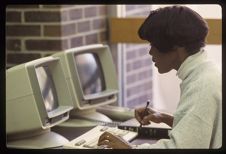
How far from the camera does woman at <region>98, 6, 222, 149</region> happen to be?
142 cm

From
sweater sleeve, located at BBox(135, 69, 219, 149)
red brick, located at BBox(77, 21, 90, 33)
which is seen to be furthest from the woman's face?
red brick, located at BBox(77, 21, 90, 33)

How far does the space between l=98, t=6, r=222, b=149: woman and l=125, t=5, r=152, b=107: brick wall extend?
147cm

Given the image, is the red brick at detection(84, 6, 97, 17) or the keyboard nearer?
the keyboard

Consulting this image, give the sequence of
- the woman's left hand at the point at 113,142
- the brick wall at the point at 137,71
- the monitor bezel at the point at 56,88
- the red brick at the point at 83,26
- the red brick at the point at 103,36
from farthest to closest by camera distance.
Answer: the brick wall at the point at 137,71 < the red brick at the point at 103,36 < the red brick at the point at 83,26 < the monitor bezel at the point at 56,88 < the woman's left hand at the point at 113,142

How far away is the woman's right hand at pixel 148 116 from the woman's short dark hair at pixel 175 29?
0.35 meters

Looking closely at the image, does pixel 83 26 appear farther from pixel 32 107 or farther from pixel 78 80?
pixel 32 107

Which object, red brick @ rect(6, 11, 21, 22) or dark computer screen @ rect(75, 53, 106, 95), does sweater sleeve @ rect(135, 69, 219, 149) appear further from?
red brick @ rect(6, 11, 21, 22)

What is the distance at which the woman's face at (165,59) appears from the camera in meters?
1.53

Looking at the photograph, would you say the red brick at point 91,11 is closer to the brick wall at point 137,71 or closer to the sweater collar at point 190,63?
the brick wall at point 137,71

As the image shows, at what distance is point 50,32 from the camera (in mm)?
2521

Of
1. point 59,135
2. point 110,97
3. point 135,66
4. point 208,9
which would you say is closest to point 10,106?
point 59,135

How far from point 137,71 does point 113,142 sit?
1601 mm

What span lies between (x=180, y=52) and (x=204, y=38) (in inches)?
3.3

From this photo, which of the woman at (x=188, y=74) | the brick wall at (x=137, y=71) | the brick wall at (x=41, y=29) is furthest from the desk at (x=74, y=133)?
the brick wall at (x=137, y=71)
